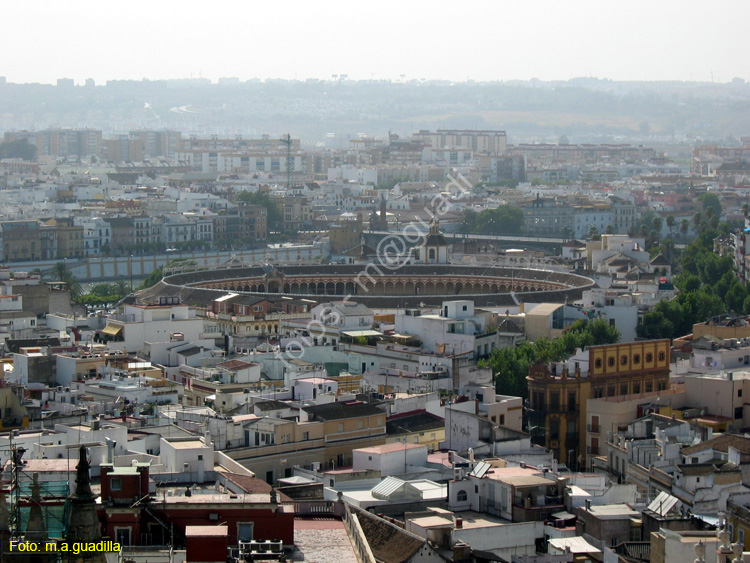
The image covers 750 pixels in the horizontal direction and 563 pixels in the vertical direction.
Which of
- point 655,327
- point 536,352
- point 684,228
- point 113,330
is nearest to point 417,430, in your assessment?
point 536,352

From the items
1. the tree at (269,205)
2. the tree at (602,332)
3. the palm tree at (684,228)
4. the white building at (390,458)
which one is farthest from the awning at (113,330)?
the tree at (269,205)

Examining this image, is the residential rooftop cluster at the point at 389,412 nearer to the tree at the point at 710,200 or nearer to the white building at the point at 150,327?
the white building at the point at 150,327

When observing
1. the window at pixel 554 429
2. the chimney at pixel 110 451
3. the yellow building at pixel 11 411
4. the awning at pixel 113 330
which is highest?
the chimney at pixel 110 451

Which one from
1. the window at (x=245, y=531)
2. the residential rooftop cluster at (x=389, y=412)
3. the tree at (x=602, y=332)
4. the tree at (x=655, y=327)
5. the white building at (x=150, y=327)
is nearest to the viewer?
the window at (x=245, y=531)

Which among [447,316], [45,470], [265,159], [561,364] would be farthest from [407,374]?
[265,159]

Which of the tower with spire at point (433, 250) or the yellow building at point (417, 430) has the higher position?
the yellow building at point (417, 430)

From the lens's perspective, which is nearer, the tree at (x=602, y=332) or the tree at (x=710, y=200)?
the tree at (x=602, y=332)

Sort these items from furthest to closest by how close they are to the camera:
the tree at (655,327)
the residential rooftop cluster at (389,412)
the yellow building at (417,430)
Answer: the tree at (655,327), the yellow building at (417,430), the residential rooftop cluster at (389,412)

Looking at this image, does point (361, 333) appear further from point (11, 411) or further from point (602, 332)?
point (11, 411)

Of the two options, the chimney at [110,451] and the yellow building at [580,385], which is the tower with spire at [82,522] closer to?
the chimney at [110,451]
